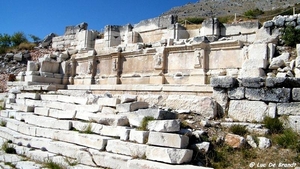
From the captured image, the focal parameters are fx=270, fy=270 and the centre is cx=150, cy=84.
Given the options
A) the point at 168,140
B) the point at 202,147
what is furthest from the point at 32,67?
the point at 202,147

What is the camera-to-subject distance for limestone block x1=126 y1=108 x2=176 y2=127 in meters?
5.54

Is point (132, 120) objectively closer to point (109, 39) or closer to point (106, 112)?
point (106, 112)

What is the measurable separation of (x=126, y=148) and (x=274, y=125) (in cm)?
299

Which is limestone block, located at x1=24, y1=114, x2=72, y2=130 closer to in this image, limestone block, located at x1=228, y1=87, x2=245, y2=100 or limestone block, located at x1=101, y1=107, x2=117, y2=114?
limestone block, located at x1=101, y1=107, x2=117, y2=114

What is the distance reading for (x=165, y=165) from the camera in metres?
4.44

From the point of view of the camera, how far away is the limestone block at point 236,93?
6195 millimetres

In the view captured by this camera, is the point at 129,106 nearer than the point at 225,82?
Yes

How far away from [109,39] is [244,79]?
44.1 feet

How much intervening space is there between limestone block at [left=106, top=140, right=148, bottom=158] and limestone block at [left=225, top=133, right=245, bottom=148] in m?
1.56

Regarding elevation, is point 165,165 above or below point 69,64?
below

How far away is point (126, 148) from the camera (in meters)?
5.19

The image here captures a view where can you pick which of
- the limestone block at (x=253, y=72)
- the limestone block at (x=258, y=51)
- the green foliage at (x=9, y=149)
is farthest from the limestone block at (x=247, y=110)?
the green foliage at (x=9, y=149)

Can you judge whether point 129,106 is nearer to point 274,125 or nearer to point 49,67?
point 274,125

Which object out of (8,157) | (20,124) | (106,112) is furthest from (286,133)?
(20,124)
